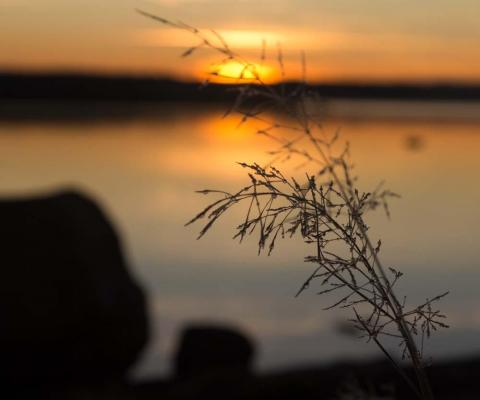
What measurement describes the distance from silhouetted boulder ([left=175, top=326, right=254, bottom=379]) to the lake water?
0.62 metres

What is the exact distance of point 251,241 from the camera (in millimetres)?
23172

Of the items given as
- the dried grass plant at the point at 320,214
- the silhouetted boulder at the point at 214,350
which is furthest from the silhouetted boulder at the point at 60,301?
the dried grass plant at the point at 320,214

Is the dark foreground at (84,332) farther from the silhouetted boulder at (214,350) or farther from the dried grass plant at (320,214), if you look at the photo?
the dried grass plant at (320,214)

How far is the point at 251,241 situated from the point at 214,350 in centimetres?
1272

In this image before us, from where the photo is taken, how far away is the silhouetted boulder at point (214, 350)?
10.4 m

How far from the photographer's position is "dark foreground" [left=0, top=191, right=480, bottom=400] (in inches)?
345

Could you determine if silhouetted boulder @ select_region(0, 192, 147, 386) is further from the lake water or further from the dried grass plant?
the dried grass plant

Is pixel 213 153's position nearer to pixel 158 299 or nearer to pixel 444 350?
pixel 158 299

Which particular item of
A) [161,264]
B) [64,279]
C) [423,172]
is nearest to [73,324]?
[64,279]

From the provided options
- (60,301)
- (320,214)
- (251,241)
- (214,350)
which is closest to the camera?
(320,214)

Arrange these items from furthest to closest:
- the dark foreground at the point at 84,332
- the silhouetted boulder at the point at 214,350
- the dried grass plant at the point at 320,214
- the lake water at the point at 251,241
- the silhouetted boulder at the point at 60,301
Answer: the lake water at the point at 251,241, the silhouetted boulder at the point at 214,350, the silhouetted boulder at the point at 60,301, the dark foreground at the point at 84,332, the dried grass plant at the point at 320,214

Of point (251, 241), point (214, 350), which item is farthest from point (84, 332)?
point (251, 241)

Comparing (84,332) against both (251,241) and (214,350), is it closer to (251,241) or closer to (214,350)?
(214,350)

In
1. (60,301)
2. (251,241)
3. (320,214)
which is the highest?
(251,241)
